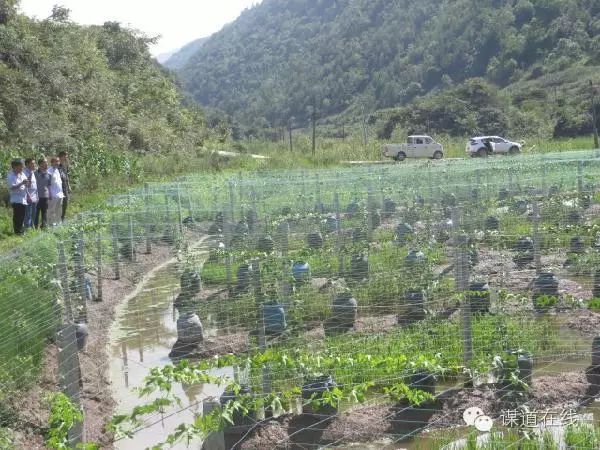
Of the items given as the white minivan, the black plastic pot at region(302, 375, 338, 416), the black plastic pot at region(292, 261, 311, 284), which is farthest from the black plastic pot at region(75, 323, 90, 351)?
the white minivan

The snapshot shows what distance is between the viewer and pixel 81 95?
94.5ft

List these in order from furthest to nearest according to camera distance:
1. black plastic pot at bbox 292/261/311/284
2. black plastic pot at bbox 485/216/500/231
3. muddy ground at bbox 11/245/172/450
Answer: black plastic pot at bbox 485/216/500/231
black plastic pot at bbox 292/261/311/284
muddy ground at bbox 11/245/172/450

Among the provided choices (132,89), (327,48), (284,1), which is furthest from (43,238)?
(284,1)

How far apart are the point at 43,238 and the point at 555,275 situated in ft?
18.3

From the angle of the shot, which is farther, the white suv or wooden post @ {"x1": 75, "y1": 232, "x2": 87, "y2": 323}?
the white suv

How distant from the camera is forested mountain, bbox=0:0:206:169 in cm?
2083

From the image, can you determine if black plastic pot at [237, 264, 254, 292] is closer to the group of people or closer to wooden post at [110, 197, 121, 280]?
wooden post at [110, 197, 121, 280]

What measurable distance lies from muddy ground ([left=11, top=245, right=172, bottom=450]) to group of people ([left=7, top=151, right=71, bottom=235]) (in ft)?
Result: 6.17

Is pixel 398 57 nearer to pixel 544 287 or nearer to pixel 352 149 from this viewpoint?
pixel 352 149

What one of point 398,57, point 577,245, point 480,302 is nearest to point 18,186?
point 480,302

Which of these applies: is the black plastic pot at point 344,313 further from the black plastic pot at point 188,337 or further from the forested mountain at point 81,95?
the forested mountain at point 81,95

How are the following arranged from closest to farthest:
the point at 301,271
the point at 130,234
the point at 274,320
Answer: the point at 274,320 → the point at 301,271 → the point at 130,234

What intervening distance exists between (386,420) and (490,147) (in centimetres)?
3318

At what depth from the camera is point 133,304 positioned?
1020 cm
